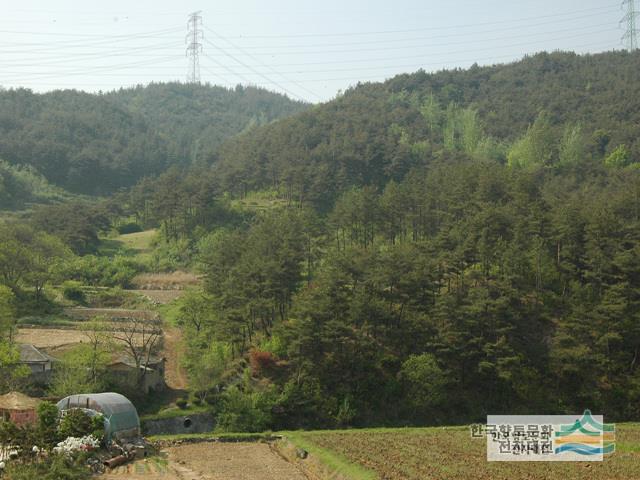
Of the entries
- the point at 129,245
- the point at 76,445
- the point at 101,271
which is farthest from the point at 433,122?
the point at 76,445

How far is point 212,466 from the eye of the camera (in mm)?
26719

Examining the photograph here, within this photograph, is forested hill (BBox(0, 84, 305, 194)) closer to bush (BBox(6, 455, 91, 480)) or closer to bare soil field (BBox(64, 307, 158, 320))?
bare soil field (BBox(64, 307, 158, 320))

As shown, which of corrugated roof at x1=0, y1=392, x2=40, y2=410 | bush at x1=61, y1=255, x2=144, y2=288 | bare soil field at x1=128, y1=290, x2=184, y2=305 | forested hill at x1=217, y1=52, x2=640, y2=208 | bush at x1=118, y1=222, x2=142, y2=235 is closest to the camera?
corrugated roof at x1=0, y1=392, x2=40, y2=410

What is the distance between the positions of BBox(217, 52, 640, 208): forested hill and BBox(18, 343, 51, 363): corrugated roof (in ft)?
144

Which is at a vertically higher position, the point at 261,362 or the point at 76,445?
the point at 76,445

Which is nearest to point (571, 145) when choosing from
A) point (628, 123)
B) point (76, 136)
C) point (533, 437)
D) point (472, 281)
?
point (628, 123)

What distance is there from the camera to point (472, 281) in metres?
48.1

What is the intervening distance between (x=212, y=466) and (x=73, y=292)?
3621 cm

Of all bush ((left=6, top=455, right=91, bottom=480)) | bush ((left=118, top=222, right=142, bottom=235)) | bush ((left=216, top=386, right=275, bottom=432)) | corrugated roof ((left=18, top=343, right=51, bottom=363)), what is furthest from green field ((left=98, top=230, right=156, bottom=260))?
bush ((left=6, top=455, right=91, bottom=480))

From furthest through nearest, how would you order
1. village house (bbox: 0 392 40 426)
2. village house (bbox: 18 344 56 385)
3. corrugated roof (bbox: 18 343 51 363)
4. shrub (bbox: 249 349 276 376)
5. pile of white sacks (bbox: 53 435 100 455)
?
shrub (bbox: 249 349 276 376), corrugated roof (bbox: 18 343 51 363), village house (bbox: 18 344 56 385), village house (bbox: 0 392 40 426), pile of white sacks (bbox: 53 435 100 455)

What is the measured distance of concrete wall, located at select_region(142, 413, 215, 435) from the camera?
35.2 meters

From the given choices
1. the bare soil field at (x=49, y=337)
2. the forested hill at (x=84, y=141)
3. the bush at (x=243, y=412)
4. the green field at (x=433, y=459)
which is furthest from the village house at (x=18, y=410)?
the forested hill at (x=84, y=141)

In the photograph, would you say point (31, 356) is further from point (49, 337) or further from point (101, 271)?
point (101, 271)

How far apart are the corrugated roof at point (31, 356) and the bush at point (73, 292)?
64.0ft
